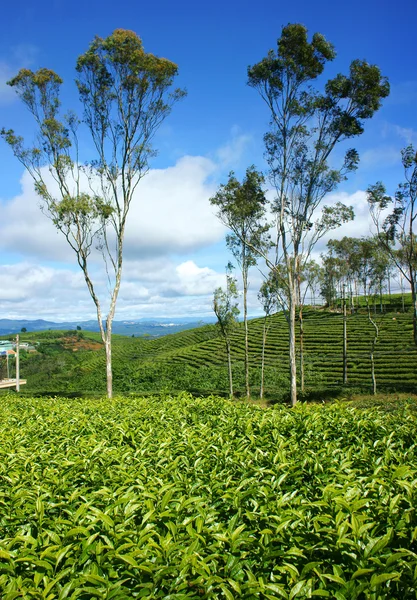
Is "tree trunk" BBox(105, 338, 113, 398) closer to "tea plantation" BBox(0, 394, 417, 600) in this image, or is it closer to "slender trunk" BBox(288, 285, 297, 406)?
"slender trunk" BBox(288, 285, 297, 406)

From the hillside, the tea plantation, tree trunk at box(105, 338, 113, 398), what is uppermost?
the tea plantation

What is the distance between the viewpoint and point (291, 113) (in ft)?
52.6

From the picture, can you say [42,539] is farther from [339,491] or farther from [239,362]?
[239,362]

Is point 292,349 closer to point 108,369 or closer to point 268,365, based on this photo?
point 108,369

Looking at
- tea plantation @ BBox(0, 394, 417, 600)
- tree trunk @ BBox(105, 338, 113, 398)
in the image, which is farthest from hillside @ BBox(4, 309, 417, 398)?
tea plantation @ BBox(0, 394, 417, 600)

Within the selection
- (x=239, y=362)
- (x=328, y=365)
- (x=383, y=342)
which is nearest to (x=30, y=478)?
(x=328, y=365)

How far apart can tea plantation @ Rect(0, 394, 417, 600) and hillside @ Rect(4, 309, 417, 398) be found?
1803cm

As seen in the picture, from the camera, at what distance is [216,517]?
2375mm

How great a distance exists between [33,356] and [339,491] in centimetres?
6358

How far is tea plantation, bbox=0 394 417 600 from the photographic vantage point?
179 cm

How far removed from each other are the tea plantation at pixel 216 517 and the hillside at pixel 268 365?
18025 millimetres

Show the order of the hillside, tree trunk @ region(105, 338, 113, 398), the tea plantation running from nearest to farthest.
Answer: the tea plantation
tree trunk @ region(105, 338, 113, 398)
the hillside

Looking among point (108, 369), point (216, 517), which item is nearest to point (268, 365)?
point (108, 369)

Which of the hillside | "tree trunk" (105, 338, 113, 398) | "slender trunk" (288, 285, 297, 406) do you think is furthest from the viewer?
the hillside
